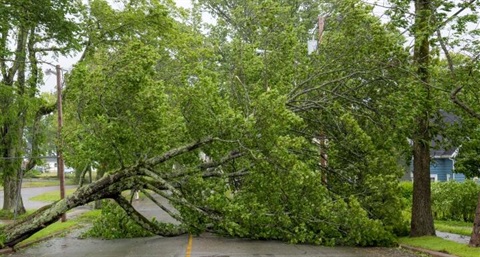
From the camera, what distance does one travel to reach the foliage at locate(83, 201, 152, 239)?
15.5 m

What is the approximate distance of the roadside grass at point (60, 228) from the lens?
16156mm

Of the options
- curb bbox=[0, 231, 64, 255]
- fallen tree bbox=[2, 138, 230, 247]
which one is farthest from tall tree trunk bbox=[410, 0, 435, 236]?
curb bbox=[0, 231, 64, 255]

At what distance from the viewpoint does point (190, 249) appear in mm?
12766

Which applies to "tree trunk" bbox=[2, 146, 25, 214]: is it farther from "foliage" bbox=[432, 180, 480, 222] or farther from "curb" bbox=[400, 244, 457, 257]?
"foliage" bbox=[432, 180, 480, 222]

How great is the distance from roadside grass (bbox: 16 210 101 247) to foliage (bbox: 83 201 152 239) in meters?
2.18

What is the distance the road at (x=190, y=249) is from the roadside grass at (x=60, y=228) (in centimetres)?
71

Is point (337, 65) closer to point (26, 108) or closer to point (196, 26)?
point (26, 108)

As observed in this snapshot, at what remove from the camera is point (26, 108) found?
65.2ft

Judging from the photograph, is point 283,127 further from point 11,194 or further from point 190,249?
point 11,194

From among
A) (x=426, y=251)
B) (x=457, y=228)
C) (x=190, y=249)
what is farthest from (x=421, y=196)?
(x=190, y=249)

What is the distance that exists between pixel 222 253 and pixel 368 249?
3674mm

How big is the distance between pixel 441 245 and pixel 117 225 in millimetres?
9037

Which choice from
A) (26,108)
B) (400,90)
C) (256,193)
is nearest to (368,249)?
(256,193)

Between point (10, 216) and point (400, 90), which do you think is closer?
point (400, 90)
